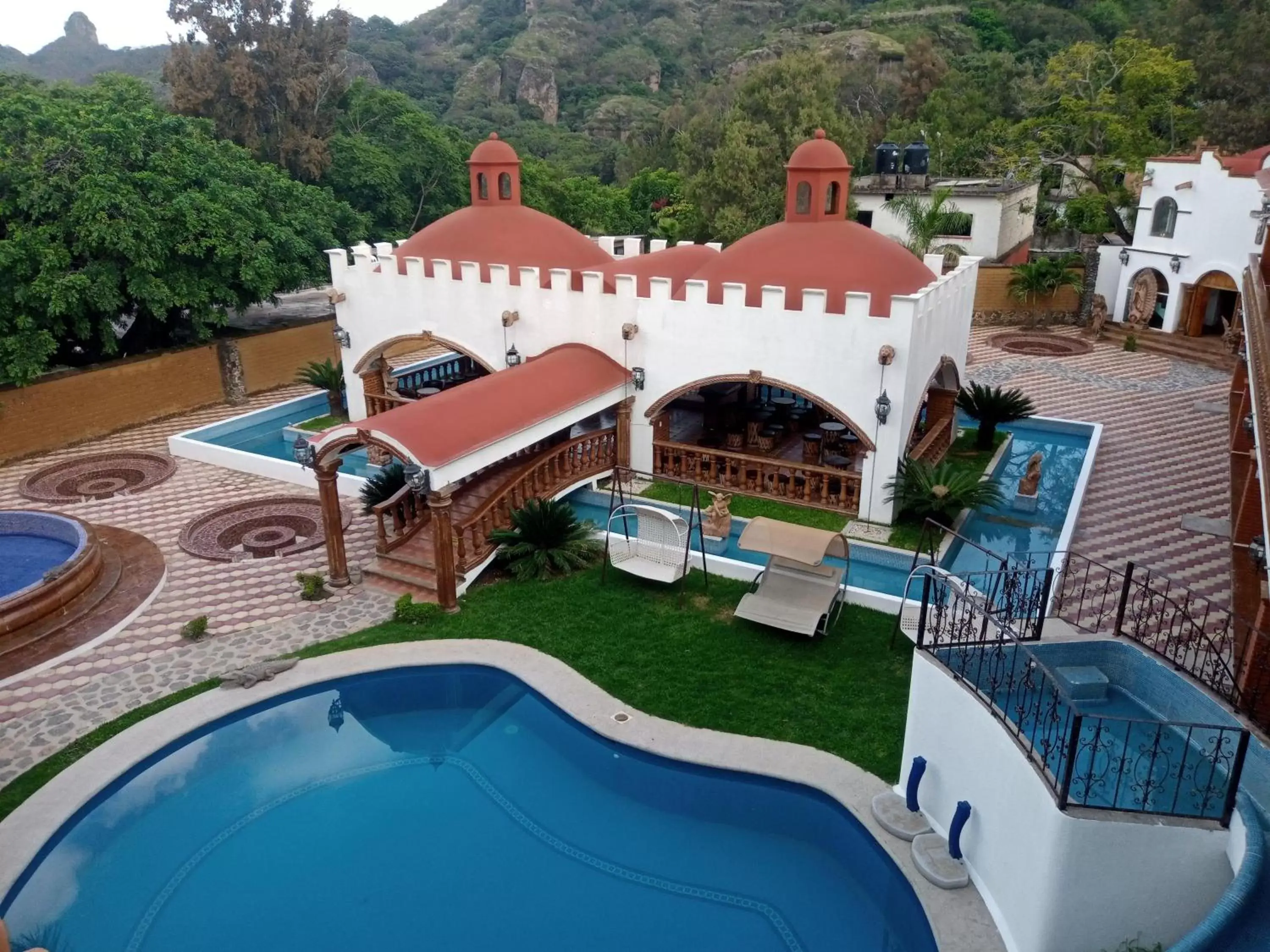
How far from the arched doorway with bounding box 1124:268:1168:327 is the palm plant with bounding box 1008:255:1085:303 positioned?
1.92 meters

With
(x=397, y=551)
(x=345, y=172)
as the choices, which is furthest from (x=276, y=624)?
(x=345, y=172)

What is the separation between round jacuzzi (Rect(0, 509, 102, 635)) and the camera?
1212 cm

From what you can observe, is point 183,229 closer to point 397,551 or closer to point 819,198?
point 397,551

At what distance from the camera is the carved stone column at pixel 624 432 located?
1678 cm

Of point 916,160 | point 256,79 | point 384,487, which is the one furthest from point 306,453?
point 916,160

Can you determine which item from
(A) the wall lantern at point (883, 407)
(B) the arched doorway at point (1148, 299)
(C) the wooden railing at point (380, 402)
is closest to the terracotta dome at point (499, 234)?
(C) the wooden railing at point (380, 402)

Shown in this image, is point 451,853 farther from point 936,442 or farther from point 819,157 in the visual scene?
point 819,157

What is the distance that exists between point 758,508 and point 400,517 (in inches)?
240

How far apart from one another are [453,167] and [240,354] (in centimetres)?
1370

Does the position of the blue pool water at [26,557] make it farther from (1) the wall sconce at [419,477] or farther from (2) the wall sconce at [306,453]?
(1) the wall sconce at [419,477]

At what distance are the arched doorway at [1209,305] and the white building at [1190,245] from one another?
2cm

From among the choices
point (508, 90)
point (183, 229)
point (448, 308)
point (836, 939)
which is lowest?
point (836, 939)

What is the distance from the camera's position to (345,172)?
101 ft

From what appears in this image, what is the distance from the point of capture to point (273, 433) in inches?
838
